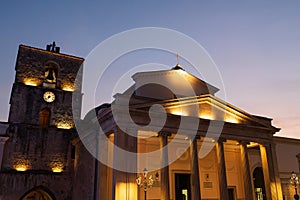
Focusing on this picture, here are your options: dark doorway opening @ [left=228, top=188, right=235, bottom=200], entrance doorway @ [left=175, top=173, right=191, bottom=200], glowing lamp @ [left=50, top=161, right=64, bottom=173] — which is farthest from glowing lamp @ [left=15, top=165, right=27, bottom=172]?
dark doorway opening @ [left=228, top=188, right=235, bottom=200]

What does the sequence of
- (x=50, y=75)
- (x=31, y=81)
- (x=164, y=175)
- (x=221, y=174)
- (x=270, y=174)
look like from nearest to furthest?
1. (x=164, y=175)
2. (x=221, y=174)
3. (x=270, y=174)
4. (x=31, y=81)
5. (x=50, y=75)

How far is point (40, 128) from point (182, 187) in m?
10.9

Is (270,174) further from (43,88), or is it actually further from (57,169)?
(43,88)

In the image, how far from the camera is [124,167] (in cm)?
1258

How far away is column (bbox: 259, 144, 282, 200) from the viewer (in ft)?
53.2

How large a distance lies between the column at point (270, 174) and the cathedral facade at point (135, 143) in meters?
0.06

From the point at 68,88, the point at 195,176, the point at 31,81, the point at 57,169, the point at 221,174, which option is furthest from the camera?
the point at 68,88

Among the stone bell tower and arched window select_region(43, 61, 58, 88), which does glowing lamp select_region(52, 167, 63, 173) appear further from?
arched window select_region(43, 61, 58, 88)

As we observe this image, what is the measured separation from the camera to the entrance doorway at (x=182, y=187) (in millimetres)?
17828

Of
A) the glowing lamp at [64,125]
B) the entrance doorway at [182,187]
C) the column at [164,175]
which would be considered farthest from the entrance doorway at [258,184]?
the glowing lamp at [64,125]

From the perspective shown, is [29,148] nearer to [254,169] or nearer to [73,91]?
[73,91]

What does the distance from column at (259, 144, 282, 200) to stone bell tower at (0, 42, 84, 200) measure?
13.2 m

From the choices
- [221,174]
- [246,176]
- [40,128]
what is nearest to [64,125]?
[40,128]

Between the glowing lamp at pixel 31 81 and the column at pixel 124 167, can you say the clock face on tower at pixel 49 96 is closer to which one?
the glowing lamp at pixel 31 81
